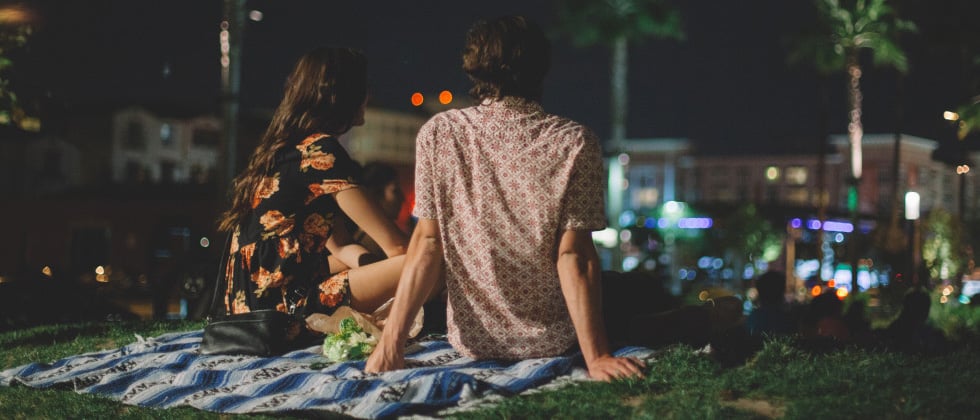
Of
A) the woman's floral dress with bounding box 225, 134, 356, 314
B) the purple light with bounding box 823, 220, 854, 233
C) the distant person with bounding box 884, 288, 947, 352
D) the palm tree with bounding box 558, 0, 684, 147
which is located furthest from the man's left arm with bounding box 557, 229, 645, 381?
the purple light with bounding box 823, 220, 854, 233

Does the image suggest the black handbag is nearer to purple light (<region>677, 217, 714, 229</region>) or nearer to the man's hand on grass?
the man's hand on grass

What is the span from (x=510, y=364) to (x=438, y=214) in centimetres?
80

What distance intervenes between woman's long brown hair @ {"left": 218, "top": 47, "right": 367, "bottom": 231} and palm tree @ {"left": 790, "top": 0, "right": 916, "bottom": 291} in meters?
39.3

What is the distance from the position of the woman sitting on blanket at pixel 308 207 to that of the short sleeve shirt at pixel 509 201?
1.96ft

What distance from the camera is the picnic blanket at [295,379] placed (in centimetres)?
392

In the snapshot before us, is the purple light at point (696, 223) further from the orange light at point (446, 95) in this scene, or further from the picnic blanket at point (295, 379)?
the picnic blanket at point (295, 379)

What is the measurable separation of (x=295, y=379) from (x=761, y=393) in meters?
2.11

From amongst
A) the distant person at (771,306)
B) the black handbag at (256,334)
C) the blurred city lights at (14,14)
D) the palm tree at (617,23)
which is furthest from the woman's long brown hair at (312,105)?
the palm tree at (617,23)

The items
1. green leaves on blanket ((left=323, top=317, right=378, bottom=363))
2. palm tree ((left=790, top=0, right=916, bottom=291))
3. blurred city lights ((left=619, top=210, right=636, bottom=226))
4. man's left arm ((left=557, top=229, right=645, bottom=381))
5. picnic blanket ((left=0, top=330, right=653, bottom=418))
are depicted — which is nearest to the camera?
picnic blanket ((left=0, top=330, right=653, bottom=418))

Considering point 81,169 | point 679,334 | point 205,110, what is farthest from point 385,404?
point 205,110

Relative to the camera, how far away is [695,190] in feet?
310

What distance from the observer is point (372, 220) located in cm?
482

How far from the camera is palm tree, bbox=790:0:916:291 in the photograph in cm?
4106

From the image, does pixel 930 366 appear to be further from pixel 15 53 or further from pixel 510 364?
pixel 15 53
